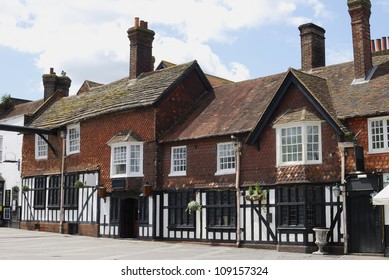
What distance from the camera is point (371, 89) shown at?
20203 millimetres

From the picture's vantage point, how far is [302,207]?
19.5m

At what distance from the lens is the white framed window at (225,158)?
22.3 meters

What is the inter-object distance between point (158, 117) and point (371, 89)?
965 centimetres

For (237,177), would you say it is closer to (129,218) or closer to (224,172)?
(224,172)

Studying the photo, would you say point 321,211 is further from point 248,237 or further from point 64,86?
point 64,86

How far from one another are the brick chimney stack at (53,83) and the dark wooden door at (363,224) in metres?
23.1

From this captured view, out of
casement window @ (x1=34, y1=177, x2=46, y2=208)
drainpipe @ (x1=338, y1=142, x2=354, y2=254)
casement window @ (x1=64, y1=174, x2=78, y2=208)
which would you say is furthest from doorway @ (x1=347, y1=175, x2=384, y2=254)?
casement window @ (x1=34, y1=177, x2=46, y2=208)

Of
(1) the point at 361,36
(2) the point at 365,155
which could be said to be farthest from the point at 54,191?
(1) the point at 361,36

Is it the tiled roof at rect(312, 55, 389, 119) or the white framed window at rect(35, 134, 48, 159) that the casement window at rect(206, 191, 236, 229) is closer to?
the tiled roof at rect(312, 55, 389, 119)

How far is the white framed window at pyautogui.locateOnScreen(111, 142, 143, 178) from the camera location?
982 inches

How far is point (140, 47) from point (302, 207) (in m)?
14.4

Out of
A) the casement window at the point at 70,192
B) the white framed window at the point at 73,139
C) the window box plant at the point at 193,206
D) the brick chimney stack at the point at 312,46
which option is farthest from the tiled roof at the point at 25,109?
the brick chimney stack at the point at 312,46

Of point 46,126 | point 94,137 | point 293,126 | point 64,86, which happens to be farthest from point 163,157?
point 64,86

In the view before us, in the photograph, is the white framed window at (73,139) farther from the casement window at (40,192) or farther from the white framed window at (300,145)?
the white framed window at (300,145)
